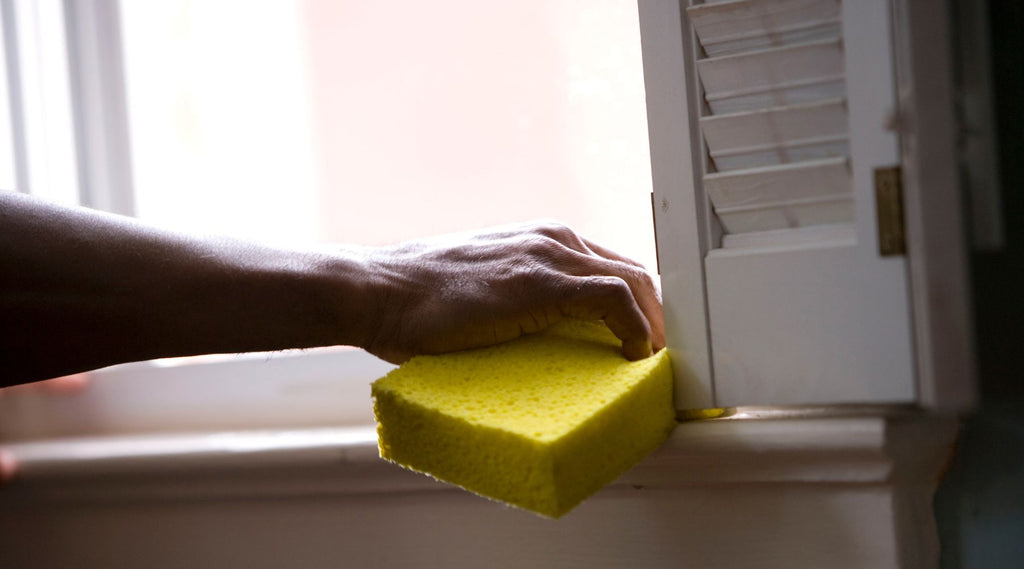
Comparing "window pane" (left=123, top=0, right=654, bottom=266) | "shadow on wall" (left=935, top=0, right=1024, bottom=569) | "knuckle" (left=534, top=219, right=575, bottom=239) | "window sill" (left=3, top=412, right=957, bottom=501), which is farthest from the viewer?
"window pane" (left=123, top=0, right=654, bottom=266)

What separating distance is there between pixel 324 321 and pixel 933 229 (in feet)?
1.45

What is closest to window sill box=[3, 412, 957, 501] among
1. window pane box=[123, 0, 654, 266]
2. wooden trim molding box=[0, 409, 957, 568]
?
wooden trim molding box=[0, 409, 957, 568]

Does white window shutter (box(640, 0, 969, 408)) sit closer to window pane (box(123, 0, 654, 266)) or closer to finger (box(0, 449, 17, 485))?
window pane (box(123, 0, 654, 266))

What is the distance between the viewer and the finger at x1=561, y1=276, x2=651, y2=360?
58cm

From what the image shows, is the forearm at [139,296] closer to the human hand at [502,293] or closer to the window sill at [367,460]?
the human hand at [502,293]

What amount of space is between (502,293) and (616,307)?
0.30 feet

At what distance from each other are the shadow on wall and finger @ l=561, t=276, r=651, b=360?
9.0 inches

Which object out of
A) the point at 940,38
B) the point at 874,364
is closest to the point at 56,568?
the point at 874,364

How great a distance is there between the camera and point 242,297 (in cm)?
61

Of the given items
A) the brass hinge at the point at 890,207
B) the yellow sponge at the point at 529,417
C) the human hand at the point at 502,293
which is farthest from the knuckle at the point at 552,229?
the brass hinge at the point at 890,207

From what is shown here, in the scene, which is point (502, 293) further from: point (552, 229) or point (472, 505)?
point (472, 505)

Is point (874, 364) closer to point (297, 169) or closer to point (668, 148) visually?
point (668, 148)

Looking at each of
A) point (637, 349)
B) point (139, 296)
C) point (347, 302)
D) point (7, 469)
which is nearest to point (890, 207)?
point (637, 349)

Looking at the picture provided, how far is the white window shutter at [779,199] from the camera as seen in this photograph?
0.50 meters
